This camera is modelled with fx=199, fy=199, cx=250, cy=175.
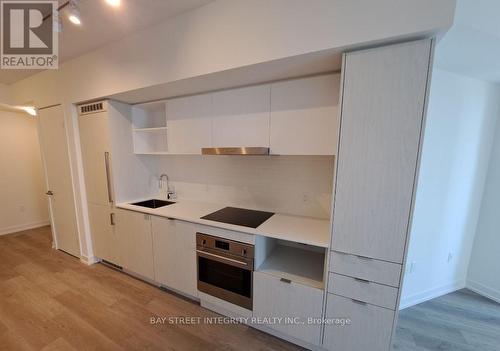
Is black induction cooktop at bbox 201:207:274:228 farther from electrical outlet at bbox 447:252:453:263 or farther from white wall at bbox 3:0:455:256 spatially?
electrical outlet at bbox 447:252:453:263

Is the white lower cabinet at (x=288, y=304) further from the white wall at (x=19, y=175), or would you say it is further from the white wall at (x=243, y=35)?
the white wall at (x=19, y=175)

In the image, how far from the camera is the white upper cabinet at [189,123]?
7.23 ft

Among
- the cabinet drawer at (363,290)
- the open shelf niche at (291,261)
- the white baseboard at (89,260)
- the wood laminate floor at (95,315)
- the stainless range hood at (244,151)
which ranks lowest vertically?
the wood laminate floor at (95,315)

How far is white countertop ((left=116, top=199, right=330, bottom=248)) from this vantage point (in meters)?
1.63

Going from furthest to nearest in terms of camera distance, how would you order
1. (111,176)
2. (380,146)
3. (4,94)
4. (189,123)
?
1. (4,94)
2. (111,176)
3. (189,123)
4. (380,146)

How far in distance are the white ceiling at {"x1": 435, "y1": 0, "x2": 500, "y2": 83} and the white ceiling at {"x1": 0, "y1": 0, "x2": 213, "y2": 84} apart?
1.83 meters

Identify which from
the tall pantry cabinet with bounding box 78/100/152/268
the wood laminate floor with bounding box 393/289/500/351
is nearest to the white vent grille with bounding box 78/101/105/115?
the tall pantry cabinet with bounding box 78/100/152/268

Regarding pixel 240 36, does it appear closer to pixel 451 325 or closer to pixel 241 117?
pixel 241 117

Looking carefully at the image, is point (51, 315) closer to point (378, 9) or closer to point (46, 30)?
point (46, 30)

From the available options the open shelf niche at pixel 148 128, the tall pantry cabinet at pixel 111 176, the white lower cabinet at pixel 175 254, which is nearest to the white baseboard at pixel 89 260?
the tall pantry cabinet at pixel 111 176

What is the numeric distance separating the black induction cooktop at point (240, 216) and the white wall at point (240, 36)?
1.37 meters

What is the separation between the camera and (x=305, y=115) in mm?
1738

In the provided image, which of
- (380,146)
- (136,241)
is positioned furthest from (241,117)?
(136,241)

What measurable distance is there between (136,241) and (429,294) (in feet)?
11.8
